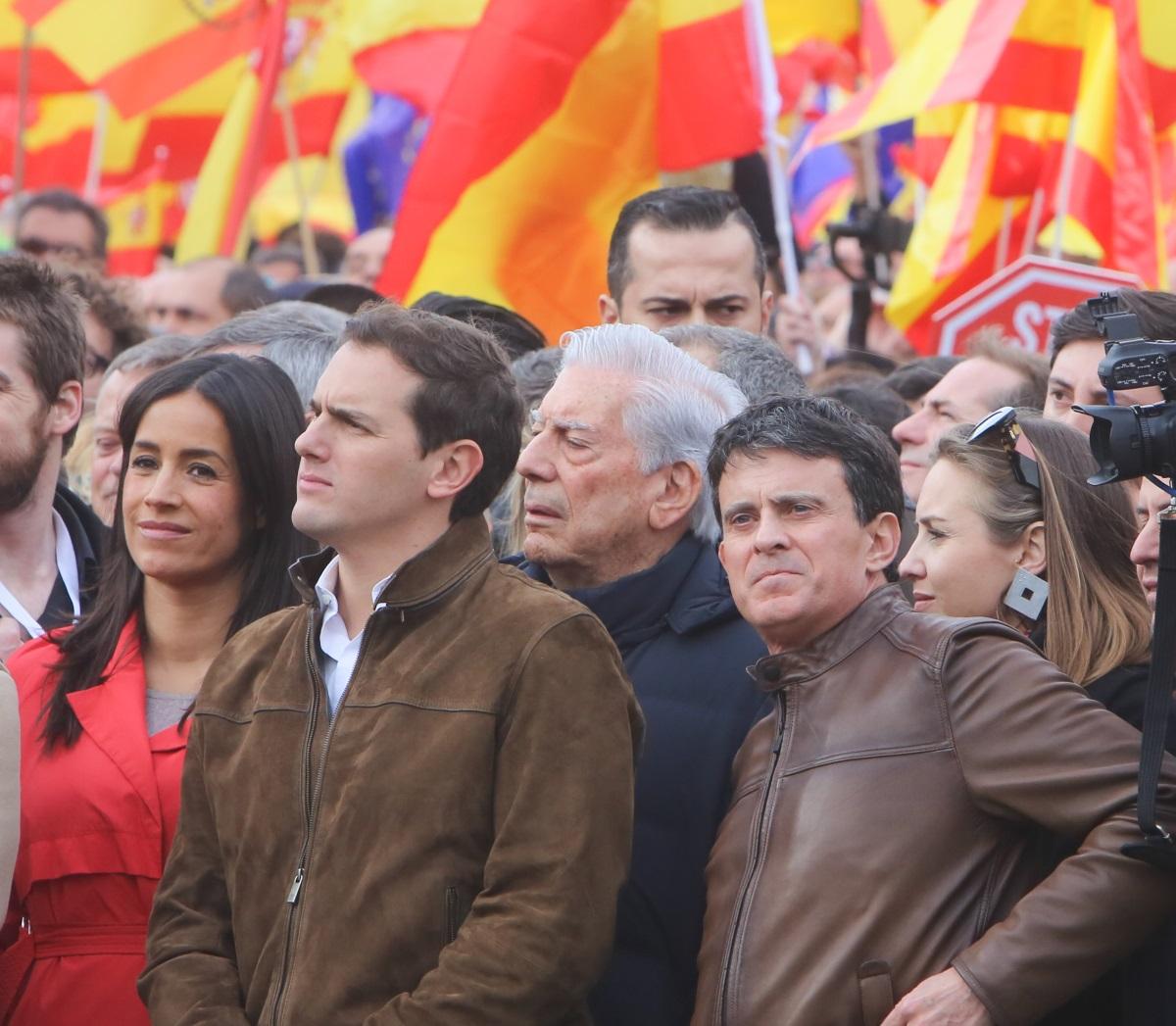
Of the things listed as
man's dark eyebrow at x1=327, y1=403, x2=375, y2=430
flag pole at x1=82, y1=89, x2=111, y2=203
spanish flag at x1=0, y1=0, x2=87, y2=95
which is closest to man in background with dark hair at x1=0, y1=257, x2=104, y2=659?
man's dark eyebrow at x1=327, y1=403, x2=375, y2=430

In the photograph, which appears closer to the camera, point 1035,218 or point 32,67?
point 1035,218

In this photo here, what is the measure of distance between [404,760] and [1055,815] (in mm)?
1030

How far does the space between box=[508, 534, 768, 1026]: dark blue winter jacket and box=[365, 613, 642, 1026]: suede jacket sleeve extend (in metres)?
0.34

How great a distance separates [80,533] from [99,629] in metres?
0.76

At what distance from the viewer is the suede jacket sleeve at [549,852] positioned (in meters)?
2.96

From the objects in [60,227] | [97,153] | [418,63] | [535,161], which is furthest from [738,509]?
[97,153]

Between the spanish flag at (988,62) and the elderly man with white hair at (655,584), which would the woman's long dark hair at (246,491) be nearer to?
the elderly man with white hair at (655,584)

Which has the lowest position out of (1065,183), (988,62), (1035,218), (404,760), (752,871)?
(752,871)

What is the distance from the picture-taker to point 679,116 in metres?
7.13

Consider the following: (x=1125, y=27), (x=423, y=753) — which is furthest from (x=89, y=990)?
(x=1125, y=27)

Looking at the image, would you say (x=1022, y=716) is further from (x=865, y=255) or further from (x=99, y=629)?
(x=865, y=255)

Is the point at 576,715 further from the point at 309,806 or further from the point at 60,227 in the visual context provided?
the point at 60,227

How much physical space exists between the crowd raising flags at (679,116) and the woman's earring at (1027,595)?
10.6ft

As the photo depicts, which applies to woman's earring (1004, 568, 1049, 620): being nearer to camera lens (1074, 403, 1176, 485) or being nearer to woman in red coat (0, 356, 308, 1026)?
camera lens (1074, 403, 1176, 485)
